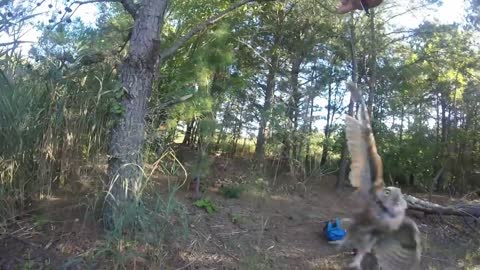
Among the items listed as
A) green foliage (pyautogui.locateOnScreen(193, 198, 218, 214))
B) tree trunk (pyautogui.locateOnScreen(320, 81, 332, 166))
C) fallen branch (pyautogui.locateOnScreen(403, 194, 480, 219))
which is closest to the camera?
green foliage (pyautogui.locateOnScreen(193, 198, 218, 214))

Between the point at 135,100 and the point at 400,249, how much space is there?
406 cm

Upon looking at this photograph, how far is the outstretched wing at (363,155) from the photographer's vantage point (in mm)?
2402

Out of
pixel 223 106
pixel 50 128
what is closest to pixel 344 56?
pixel 223 106

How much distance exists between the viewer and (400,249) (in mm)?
A: 2543

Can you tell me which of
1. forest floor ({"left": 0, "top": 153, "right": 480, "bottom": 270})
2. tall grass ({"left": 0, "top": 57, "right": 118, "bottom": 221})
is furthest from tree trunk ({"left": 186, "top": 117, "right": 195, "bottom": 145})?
tall grass ({"left": 0, "top": 57, "right": 118, "bottom": 221})

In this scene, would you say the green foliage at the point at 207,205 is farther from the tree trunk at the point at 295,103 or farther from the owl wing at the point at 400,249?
the owl wing at the point at 400,249

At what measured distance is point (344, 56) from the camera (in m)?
11.1

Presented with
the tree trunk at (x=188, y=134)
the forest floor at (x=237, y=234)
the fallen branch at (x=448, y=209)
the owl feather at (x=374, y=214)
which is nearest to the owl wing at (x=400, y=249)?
the owl feather at (x=374, y=214)

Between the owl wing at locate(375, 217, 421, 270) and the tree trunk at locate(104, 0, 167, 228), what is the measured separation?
135 inches

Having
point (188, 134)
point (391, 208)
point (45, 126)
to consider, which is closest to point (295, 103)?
point (188, 134)

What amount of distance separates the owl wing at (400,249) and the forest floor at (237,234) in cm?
216

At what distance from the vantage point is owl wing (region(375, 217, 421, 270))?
2514mm

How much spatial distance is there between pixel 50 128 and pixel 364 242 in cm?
396

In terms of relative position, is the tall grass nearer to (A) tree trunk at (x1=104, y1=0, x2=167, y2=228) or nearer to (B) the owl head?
(A) tree trunk at (x1=104, y1=0, x2=167, y2=228)
